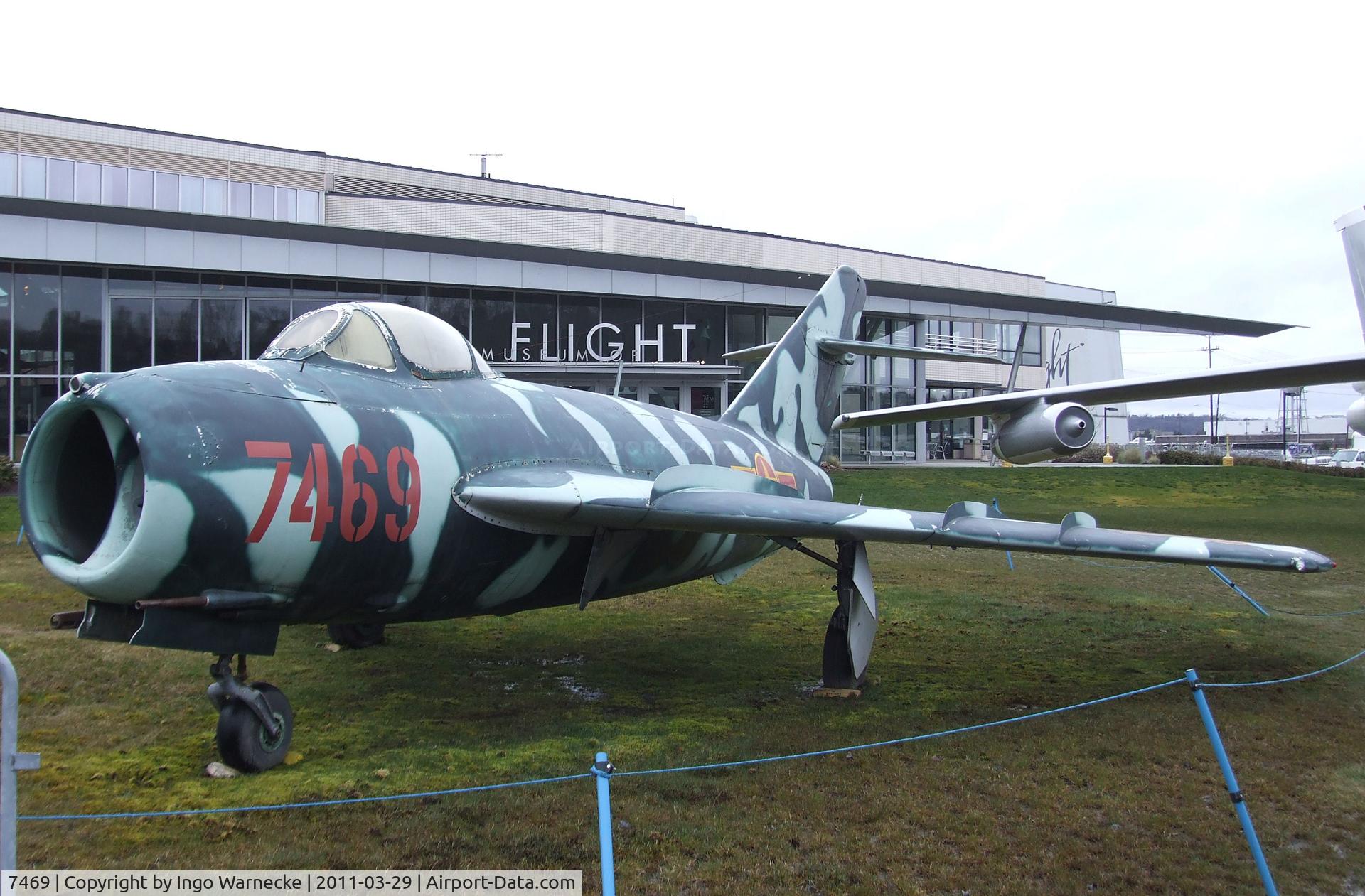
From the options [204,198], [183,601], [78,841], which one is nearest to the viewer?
[78,841]

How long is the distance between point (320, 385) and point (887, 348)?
7.49 m

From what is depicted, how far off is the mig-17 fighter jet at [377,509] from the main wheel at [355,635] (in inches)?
115

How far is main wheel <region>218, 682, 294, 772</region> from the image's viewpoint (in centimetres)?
532

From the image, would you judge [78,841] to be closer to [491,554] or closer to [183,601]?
[183,601]

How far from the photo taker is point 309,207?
104 ft

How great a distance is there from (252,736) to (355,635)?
145 inches

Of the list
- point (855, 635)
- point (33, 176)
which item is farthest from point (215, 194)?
point (855, 635)

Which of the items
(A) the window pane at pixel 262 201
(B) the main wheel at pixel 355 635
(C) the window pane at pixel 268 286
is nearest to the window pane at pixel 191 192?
(A) the window pane at pixel 262 201

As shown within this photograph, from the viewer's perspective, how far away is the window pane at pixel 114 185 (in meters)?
31.0

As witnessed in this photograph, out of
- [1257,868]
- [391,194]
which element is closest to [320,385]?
[1257,868]

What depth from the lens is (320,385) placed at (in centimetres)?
555

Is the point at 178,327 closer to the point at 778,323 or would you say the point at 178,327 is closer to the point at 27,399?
the point at 27,399

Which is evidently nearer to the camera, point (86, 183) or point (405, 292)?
point (405, 292)

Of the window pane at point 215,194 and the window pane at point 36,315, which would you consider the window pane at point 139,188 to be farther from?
the window pane at point 36,315
